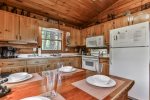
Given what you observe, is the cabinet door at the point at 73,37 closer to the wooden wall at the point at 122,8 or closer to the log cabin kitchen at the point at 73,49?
the log cabin kitchen at the point at 73,49

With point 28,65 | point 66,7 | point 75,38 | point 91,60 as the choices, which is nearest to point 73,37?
point 75,38

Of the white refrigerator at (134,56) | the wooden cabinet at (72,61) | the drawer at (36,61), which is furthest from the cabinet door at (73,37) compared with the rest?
the white refrigerator at (134,56)

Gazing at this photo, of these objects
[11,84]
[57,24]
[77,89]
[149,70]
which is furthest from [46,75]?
[57,24]

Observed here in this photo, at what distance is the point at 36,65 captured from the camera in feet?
9.11

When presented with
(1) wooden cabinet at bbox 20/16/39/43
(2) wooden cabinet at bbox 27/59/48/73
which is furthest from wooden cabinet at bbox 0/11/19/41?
(2) wooden cabinet at bbox 27/59/48/73

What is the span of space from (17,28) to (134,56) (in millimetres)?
3065

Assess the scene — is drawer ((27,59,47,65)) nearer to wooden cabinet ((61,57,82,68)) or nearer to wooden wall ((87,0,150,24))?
wooden cabinet ((61,57,82,68))

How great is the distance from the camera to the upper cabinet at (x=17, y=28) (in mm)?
2492

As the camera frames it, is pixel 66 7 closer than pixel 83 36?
Yes

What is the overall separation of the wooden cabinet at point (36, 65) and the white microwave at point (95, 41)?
187cm

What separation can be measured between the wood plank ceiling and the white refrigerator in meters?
1.59

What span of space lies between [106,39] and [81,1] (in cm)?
156

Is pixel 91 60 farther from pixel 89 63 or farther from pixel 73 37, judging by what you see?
pixel 73 37

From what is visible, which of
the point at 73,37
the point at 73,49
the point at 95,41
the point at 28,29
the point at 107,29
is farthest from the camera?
the point at 73,49
